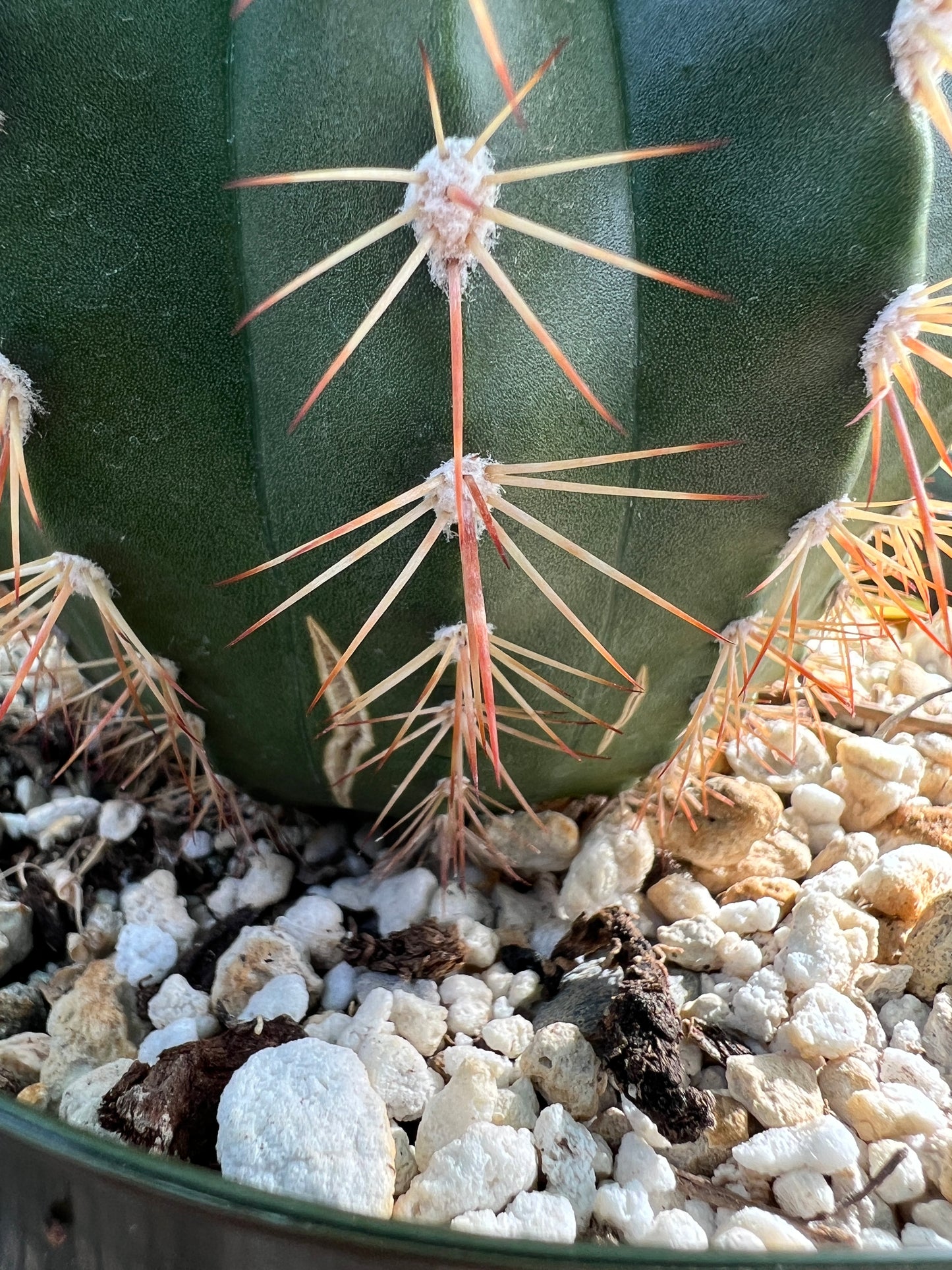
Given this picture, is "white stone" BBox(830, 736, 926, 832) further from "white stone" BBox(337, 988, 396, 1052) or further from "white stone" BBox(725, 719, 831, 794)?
"white stone" BBox(337, 988, 396, 1052)

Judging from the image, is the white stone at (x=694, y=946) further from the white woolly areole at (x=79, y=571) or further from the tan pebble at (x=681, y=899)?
the white woolly areole at (x=79, y=571)

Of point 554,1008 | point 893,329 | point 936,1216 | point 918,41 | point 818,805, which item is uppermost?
point 918,41

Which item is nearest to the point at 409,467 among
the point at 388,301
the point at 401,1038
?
the point at 388,301

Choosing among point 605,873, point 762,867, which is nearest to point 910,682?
point 762,867

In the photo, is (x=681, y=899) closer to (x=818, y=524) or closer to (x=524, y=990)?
(x=524, y=990)

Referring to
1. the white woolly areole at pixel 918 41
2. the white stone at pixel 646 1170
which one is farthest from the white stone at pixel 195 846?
the white woolly areole at pixel 918 41

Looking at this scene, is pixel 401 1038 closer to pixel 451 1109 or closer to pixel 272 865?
pixel 451 1109
